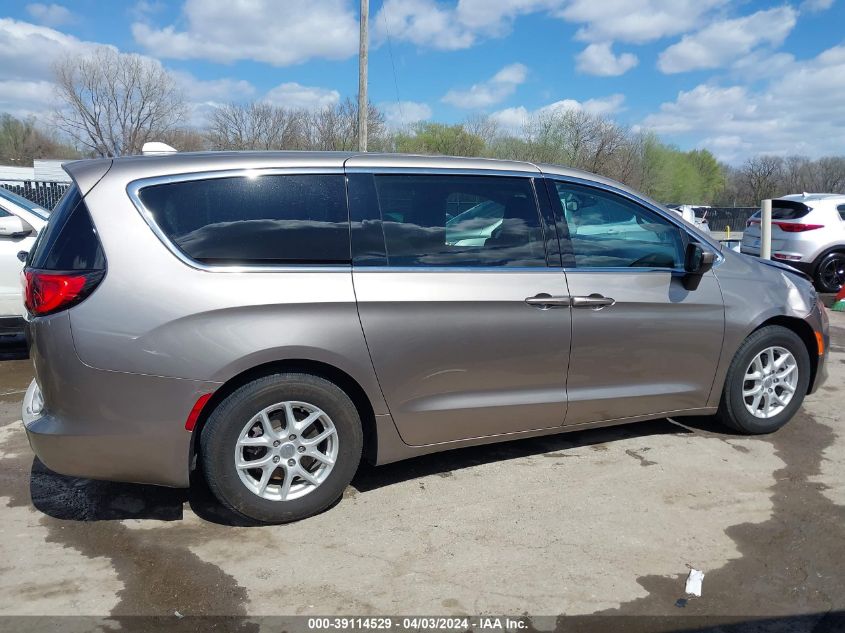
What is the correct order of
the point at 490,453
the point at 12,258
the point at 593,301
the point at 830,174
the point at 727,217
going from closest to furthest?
the point at 593,301 → the point at 490,453 → the point at 12,258 → the point at 727,217 → the point at 830,174

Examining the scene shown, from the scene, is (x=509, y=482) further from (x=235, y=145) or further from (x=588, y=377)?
(x=235, y=145)

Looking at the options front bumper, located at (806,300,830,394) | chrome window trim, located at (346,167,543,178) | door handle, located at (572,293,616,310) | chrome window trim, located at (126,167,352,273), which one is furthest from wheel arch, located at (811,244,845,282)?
chrome window trim, located at (126,167,352,273)

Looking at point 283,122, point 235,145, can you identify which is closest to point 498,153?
point 283,122

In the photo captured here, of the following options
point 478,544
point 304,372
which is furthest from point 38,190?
point 478,544

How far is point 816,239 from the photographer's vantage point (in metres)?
11.3

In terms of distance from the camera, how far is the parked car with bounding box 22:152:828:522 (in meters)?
3.08

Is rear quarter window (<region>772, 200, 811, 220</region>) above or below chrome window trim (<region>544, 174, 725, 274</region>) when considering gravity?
above

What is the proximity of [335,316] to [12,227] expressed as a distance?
15.8 feet

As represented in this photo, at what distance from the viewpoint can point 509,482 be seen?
156 inches

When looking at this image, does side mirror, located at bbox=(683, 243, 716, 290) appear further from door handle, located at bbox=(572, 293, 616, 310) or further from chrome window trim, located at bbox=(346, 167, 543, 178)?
chrome window trim, located at bbox=(346, 167, 543, 178)

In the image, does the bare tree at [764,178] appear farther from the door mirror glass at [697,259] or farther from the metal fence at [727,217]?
the door mirror glass at [697,259]

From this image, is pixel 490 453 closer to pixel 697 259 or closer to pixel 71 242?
pixel 697 259

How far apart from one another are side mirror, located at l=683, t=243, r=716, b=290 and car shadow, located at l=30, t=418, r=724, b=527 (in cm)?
118

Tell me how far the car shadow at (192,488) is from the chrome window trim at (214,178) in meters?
1.31
